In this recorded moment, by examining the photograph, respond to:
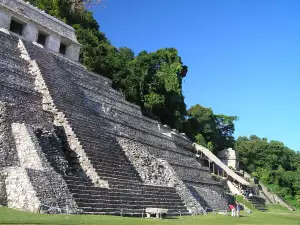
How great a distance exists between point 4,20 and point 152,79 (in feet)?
47.7

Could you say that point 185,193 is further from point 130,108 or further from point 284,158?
point 284,158

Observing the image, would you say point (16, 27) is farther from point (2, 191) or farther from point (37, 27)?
point (2, 191)

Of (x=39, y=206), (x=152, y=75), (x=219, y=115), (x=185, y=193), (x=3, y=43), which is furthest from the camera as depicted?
(x=219, y=115)

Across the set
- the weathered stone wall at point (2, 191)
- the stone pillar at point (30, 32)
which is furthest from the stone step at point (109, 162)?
the stone pillar at point (30, 32)

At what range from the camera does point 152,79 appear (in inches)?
1259

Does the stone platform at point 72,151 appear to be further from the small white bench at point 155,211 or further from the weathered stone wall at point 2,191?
the small white bench at point 155,211

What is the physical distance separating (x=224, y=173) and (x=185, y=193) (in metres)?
19.5

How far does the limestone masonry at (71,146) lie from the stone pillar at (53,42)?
7 centimetres

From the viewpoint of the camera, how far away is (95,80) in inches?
934

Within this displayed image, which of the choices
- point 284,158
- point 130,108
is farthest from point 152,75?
point 284,158

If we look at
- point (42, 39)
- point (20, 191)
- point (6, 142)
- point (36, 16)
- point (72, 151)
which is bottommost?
point (20, 191)

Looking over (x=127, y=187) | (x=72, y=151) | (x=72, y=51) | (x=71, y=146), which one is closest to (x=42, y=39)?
(x=72, y=51)

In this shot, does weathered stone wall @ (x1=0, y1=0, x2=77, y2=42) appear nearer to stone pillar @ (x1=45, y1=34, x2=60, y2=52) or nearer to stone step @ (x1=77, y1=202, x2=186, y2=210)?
stone pillar @ (x1=45, y1=34, x2=60, y2=52)

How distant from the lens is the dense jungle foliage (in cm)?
2909
